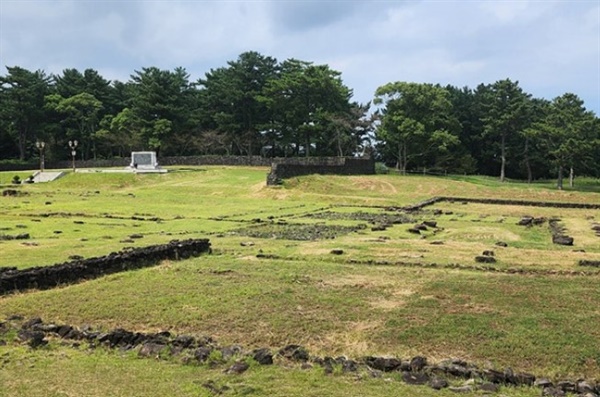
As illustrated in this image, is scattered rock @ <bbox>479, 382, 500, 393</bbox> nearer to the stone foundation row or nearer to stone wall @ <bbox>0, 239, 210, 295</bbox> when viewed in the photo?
the stone foundation row

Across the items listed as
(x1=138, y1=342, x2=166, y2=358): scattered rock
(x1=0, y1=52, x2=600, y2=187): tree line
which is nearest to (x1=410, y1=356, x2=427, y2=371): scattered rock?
(x1=138, y1=342, x2=166, y2=358): scattered rock

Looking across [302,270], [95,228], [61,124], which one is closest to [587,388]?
[302,270]

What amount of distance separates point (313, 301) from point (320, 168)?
1920 inches

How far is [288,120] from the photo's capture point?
80250 millimetres

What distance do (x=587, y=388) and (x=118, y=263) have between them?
45.6ft

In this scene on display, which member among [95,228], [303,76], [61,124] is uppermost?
[303,76]

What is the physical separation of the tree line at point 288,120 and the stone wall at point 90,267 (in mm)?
52254

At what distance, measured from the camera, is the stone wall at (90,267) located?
1532cm

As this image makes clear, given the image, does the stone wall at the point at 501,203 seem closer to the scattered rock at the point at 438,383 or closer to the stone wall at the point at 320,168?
the stone wall at the point at 320,168

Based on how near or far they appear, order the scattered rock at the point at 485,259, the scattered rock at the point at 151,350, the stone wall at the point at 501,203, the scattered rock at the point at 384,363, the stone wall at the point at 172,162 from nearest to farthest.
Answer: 1. the scattered rock at the point at 384,363
2. the scattered rock at the point at 151,350
3. the scattered rock at the point at 485,259
4. the stone wall at the point at 501,203
5. the stone wall at the point at 172,162

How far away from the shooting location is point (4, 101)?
277ft

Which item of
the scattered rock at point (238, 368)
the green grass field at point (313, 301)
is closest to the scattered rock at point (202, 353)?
the green grass field at point (313, 301)

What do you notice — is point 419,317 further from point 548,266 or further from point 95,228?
point 95,228

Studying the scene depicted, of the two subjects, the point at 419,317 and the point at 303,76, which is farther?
the point at 303,76
